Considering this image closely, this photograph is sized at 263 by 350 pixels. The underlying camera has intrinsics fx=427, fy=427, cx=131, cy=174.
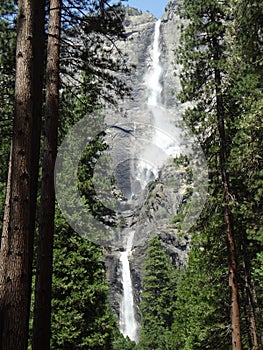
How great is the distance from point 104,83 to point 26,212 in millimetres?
4146

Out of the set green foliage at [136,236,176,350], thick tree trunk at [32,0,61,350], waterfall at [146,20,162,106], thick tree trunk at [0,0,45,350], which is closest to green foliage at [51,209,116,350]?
thick tree trunk at [32,0,61,350]

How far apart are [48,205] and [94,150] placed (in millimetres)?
5445

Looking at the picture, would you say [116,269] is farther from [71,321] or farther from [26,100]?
[26,100]

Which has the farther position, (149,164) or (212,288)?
(212,288)

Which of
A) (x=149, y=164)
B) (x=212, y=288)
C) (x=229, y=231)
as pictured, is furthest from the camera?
(x=212, y=288)

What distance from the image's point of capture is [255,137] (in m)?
7.11

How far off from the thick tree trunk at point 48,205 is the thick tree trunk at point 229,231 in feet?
13.8

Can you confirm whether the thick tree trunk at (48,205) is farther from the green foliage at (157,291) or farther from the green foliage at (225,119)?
the green foliage at (157,291)

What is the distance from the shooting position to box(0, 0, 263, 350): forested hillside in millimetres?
4320

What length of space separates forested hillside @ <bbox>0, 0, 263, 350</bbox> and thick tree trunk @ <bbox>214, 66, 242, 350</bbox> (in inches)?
0.8

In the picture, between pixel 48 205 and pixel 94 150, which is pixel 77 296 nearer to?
pixel 94 150

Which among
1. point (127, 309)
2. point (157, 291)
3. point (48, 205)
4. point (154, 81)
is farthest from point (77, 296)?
point (154, 81)

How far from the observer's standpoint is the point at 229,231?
8.84 m

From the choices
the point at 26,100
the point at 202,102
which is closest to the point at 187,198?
the point at 202,102
